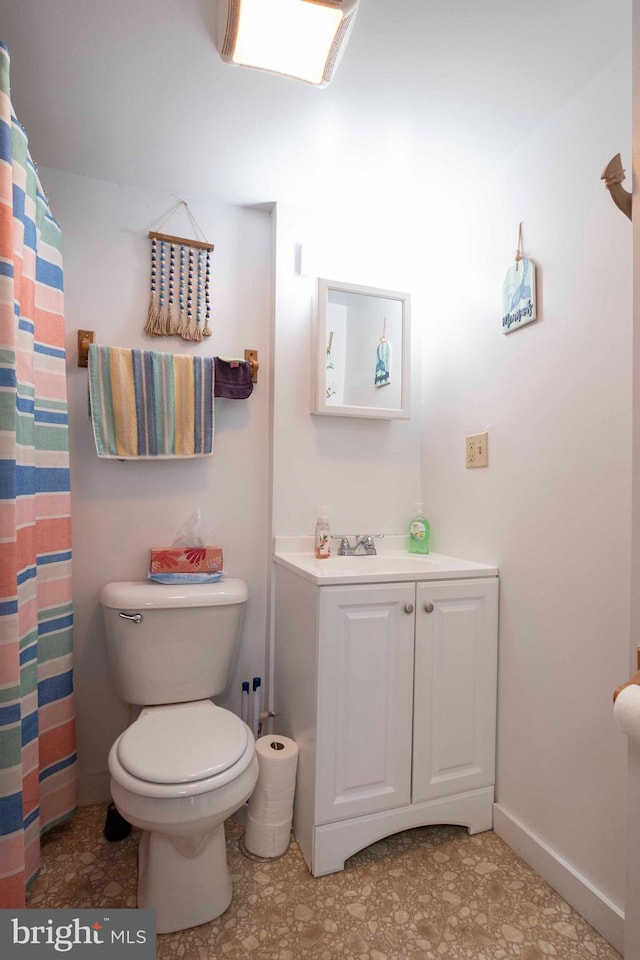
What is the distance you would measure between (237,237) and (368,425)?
911mm

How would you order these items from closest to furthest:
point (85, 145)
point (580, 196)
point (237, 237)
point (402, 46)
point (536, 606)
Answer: point (402, 46)
point (580, 196)
point (536, 606)
point (85, 145)
point (237, 237)

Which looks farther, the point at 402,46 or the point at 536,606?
the point at 536,606

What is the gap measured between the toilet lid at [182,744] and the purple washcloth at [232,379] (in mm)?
1057

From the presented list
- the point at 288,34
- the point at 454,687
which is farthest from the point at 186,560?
the point at 288,34

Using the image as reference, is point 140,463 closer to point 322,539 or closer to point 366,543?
point 322,539

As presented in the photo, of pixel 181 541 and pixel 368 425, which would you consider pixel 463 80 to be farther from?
pixel 181 541

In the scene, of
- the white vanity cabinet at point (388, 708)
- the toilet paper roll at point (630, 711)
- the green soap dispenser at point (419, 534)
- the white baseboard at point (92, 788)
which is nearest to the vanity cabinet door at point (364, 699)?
the white vanity cabinet at point (388, 708)

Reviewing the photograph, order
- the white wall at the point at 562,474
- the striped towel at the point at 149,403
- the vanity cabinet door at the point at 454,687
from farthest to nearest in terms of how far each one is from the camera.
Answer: the striped towel at the point at 149,403, the vanity cabinet door at the point at 454,687, the white wall at the point at 562,474

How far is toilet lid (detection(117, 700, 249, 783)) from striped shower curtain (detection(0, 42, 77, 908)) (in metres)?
0.26

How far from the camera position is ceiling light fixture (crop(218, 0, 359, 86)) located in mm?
1077

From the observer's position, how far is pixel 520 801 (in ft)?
4.81

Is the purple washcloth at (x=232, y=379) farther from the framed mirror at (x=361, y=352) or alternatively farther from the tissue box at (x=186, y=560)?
the tissue box at (x=186, y=560)

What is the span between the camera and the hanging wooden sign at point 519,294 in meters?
1.43

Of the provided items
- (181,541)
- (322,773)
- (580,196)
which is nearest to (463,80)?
(580,196)
